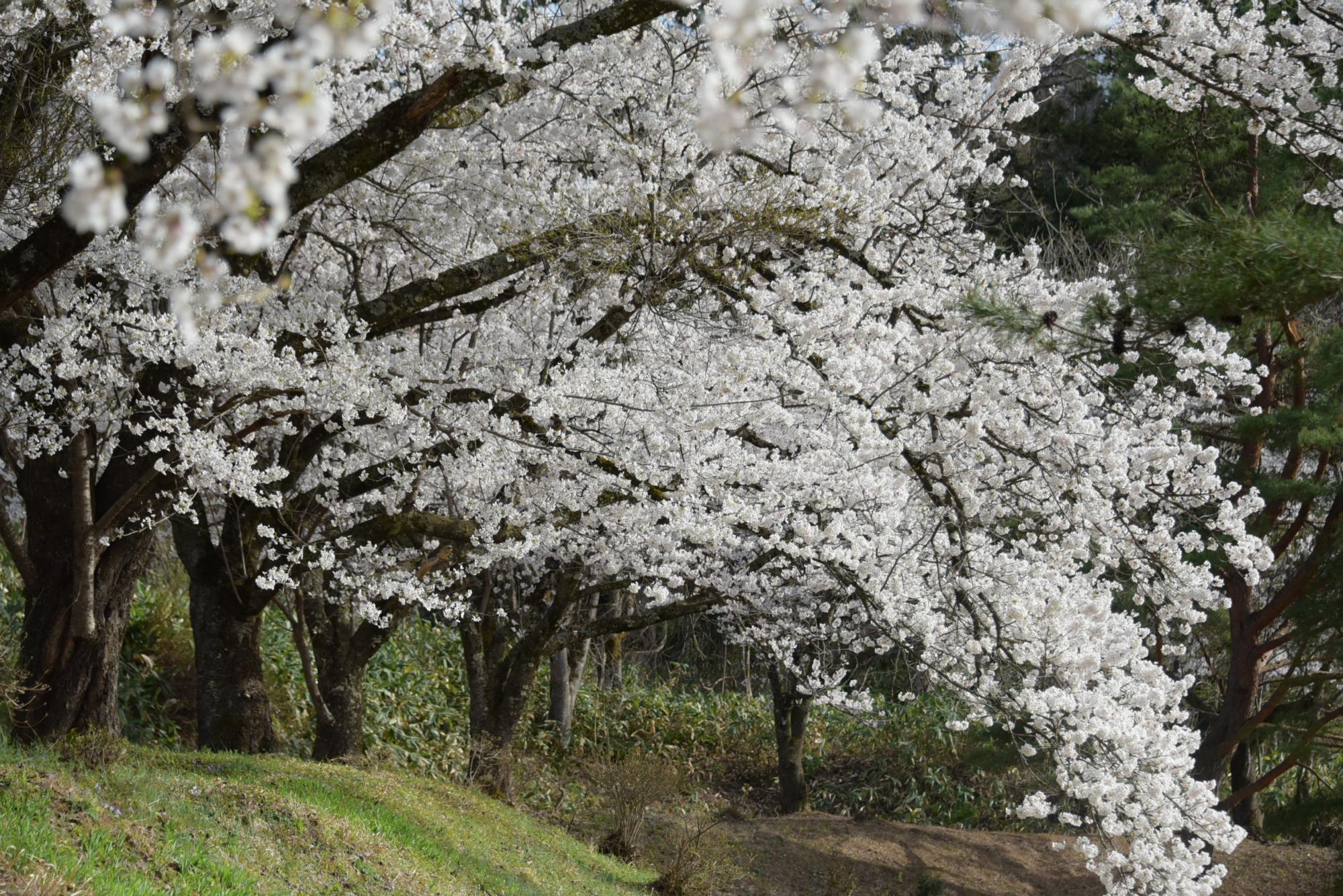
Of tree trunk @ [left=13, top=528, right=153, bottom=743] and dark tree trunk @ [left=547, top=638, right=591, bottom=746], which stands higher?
tree trunk @ [left=13, top=528, right=153, bottom=743]

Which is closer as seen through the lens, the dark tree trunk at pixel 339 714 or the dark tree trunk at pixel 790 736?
the dark tree trunk at pixel 339 714

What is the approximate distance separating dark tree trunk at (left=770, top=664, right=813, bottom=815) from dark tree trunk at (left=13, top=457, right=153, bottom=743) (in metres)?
7.21

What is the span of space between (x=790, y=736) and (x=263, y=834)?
789 centimetres

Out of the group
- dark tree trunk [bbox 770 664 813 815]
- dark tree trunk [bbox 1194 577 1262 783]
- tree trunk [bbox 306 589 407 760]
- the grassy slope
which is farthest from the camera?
dark tree trunk [bbox 770 664 813 815]

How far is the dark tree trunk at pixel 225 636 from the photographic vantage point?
23.5 feet

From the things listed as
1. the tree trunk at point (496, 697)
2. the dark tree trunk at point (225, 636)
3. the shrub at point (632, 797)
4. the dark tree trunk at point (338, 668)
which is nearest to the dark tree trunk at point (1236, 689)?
the shrub at point (632, 797)

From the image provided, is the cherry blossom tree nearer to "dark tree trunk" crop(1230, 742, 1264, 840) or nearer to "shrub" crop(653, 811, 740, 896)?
"shrub" crop(653, 811, 740, 896)

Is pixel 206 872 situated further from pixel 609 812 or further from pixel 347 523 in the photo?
pixel 609 812

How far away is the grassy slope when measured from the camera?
381 centimetres

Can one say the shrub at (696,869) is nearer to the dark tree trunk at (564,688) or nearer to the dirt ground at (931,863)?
the dirt ground at (931,863)

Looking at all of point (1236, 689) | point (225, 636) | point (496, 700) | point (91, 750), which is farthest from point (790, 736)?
point (91, 750)

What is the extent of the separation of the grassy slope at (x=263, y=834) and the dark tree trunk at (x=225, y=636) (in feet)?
1.91

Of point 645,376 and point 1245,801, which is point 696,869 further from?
point 1245,801

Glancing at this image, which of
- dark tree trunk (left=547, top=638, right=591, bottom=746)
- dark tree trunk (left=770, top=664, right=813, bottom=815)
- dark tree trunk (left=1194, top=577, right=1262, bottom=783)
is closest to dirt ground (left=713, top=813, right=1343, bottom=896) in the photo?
dark tree trunk (left=770, top=664, right=813, bottom=815)
